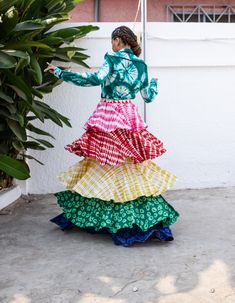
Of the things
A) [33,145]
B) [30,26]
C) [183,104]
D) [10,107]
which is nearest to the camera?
[30,26]

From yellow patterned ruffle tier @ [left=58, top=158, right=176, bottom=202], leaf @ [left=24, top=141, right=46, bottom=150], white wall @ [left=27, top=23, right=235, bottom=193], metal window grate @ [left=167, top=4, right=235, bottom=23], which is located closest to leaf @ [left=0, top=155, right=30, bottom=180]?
yellow patterned ruffle tier @ [left=58, top=158, right=176, bottom=202]

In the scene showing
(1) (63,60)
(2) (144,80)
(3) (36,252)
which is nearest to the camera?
(3) (36,252)

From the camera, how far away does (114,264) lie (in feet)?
9.44

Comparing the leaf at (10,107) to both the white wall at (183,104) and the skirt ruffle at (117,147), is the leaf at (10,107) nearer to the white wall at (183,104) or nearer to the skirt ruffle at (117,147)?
the skirt ruffle at (117,147)

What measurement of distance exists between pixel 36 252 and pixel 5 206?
43.9 inches

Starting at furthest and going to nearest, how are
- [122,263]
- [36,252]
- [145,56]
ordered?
[145,56]
[36,252]
[122,263]

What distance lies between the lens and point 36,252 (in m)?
3.09

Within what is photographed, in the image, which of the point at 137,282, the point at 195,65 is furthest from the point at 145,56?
the point at 137,282

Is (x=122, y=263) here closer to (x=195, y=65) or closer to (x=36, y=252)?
(x=36, y=252)

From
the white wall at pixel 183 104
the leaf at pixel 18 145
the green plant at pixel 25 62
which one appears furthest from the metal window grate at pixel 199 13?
the leaf at pixel 18 145

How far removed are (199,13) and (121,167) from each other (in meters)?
6.18

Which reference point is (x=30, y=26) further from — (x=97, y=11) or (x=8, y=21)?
(x=97, y=11)

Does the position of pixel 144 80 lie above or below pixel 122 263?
above

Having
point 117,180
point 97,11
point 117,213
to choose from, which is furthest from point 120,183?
point 97,11
